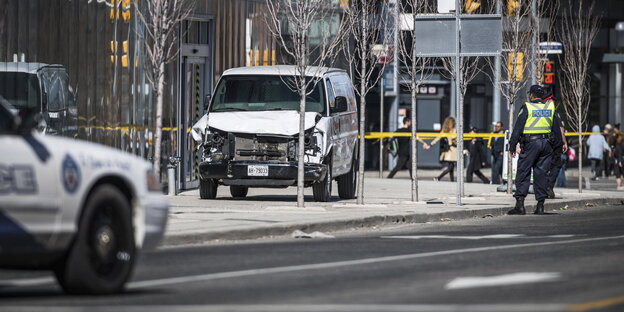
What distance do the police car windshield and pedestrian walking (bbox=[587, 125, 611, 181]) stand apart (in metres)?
23.2

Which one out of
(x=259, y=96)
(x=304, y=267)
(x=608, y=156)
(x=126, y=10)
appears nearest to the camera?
(x=304, y=267)

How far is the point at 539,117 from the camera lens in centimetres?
2288

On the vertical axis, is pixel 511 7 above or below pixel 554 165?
above

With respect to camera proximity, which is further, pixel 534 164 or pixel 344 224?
pixel 534 164

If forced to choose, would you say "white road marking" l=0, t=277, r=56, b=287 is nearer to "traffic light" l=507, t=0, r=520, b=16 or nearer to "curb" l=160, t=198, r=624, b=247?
"curb" l=160, t=198, r=624, b=247

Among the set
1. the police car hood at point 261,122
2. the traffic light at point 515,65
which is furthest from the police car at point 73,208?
the traffic light at point 515,65

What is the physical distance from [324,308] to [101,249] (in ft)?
5.23

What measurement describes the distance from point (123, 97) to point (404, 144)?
46.9 ft

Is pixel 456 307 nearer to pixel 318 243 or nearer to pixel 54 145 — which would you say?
pixel 54 145

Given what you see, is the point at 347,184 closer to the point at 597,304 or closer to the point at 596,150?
the point at 597,304

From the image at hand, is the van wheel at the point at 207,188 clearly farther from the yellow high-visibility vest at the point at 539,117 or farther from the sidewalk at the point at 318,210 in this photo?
the yellow high-visibility vest at the point at 539,117

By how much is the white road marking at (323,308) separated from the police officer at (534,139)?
42.1 feet

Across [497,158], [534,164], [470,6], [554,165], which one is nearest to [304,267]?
[534,164]

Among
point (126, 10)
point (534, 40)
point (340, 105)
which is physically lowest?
point (340, 105)
